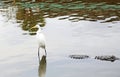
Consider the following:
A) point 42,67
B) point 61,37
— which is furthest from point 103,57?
point 61,37

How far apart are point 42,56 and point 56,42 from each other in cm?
259

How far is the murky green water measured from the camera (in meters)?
14.4

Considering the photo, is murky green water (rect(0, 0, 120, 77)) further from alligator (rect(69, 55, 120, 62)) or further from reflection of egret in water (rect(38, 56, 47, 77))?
alligator (rect(69, 55, 120, 62))

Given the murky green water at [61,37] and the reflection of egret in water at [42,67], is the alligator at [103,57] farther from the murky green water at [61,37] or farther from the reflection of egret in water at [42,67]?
the reflection of egret in water at [42,67]

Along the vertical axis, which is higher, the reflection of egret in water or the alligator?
the alligator

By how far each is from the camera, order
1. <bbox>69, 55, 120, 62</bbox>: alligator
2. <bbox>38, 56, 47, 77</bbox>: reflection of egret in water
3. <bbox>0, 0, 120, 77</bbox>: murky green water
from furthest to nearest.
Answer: <bbox>69, 55, 120, 62</bbox>: alligator, <bbox>0, 0, 120, 77</bbox>: murky green water, <bbox>38, 56, 47, 77</bbox>: reflection of egret in water

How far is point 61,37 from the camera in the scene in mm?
19906

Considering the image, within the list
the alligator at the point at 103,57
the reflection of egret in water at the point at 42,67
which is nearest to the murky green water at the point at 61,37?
the reflection of egret in water at the point at 42,67

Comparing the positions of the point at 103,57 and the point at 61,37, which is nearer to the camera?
the point at 103,57

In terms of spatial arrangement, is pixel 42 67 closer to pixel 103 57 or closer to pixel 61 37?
pixel 103 57

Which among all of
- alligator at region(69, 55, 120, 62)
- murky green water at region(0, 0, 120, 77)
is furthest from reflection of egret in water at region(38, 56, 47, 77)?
alligator at region(69, 55, 120, 62)

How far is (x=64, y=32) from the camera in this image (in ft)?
69.2

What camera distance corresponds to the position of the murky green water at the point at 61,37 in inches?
567

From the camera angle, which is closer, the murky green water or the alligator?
the murky green water
